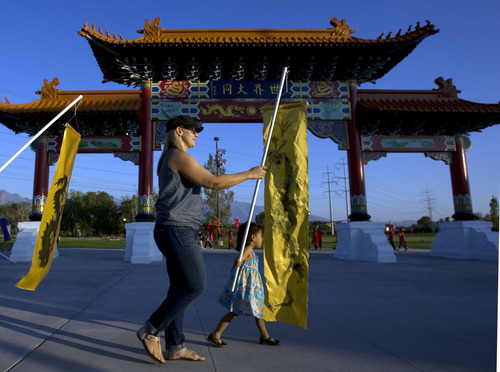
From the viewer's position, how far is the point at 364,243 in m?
10.0

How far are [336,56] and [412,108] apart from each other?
284 cm

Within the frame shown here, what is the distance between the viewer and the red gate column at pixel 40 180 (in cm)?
1057

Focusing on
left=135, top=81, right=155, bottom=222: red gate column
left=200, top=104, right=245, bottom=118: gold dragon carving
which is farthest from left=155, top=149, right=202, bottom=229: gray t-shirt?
left=200, top=104, right=245, bottom=118: gold dragon carving

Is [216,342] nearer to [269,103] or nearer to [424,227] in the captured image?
[269,103]

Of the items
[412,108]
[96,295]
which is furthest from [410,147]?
[96,295]

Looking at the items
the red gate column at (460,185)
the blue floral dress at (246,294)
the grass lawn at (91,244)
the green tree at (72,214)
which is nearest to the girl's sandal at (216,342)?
the blue floral dress at (246,294)

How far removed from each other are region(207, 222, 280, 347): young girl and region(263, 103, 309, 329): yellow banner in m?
0.12

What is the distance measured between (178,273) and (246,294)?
717 mm

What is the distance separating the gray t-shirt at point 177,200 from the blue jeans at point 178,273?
6cm

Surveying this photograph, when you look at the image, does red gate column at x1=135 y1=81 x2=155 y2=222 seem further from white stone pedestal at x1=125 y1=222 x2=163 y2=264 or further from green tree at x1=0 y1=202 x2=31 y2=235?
green tree at x1=0 y1=202 x2=31 y2=235

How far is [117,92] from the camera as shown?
11055 millimetres

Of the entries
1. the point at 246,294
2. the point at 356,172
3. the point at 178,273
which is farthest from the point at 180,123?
the point at 356,172

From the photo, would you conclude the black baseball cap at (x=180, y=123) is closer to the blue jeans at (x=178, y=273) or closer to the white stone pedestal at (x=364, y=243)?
the blue jeans at (x=178, y=273)

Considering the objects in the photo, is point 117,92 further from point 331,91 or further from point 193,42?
point 331,91
